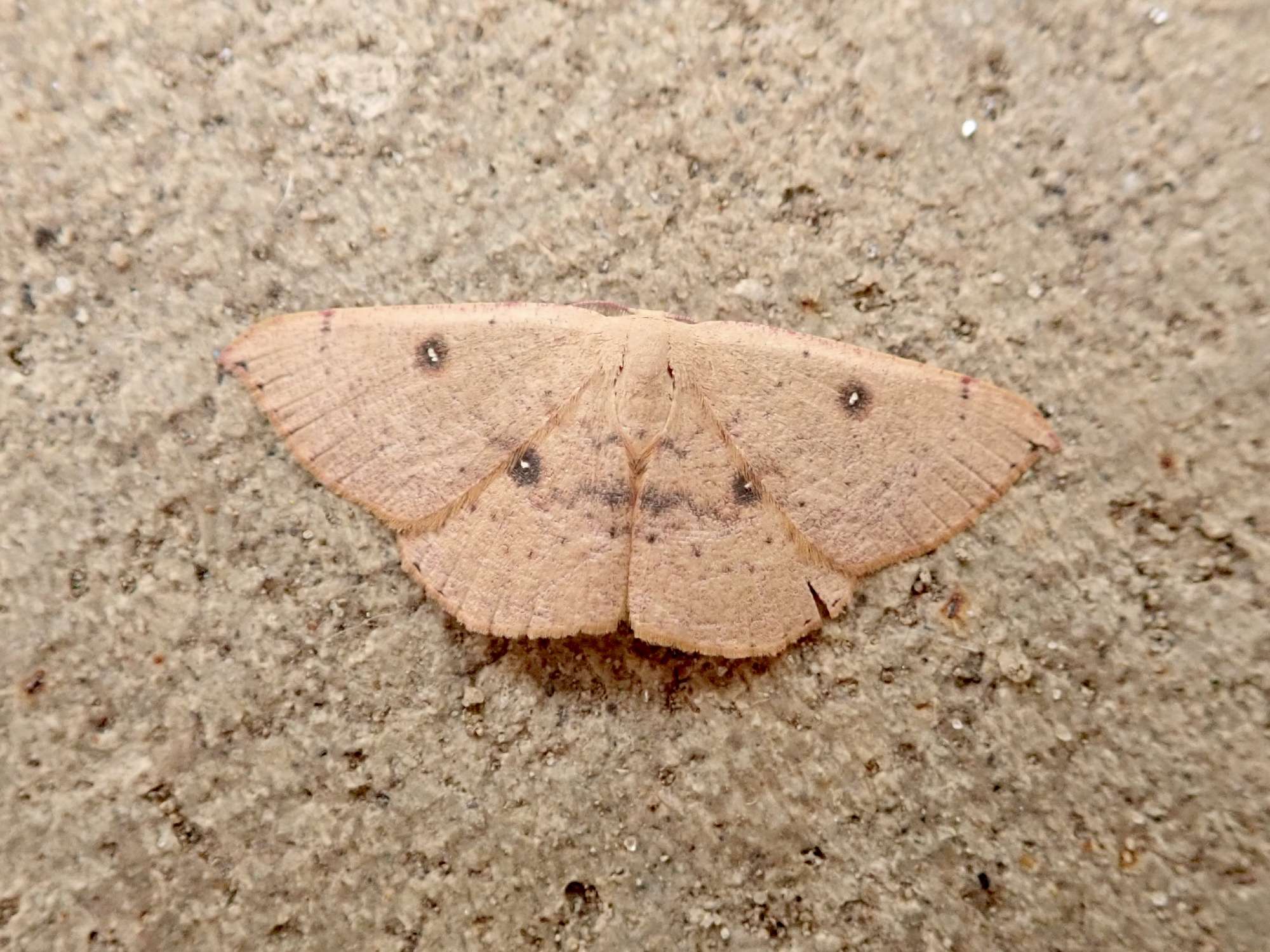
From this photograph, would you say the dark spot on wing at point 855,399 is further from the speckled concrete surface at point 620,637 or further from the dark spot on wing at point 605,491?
the dark spot on wing at point 605,491

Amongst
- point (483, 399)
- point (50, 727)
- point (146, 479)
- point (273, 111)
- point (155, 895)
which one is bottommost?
point (155, 895)

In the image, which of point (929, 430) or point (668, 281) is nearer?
point (929, 430)

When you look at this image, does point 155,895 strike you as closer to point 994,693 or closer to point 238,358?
point 238,358

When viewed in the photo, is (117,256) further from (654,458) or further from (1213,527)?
(1213,527)

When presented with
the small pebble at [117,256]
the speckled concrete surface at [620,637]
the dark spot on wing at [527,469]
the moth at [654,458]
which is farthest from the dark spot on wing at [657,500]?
the small pebble at [117,256]

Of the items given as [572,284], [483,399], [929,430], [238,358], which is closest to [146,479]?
[238,358]

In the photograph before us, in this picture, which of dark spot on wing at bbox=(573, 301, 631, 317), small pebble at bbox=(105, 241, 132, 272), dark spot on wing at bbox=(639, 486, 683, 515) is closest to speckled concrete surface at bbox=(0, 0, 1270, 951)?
small pebble at bbox=(105, 241, 132, 272)

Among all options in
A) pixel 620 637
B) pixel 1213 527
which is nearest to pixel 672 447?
pixel 620 637

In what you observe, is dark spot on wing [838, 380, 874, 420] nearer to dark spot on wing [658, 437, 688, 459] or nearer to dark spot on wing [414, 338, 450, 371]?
dark spot on wing [658, 437, 688, 459]

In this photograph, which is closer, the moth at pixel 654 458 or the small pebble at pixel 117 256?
the moth at pixel 654 458
